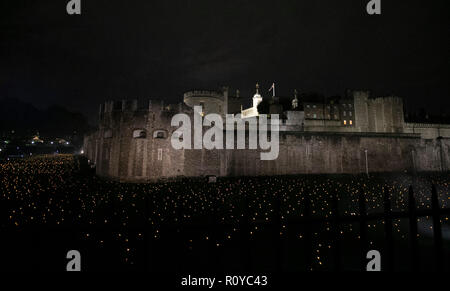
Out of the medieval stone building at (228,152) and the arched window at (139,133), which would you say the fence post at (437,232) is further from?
the arched window at (139,133)

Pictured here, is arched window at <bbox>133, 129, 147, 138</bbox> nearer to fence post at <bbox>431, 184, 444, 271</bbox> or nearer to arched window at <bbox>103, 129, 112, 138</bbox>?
arched window at <bbox>103, 129, 112, 138</bbox>

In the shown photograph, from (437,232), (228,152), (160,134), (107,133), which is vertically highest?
(107,133)

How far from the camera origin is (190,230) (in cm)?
347

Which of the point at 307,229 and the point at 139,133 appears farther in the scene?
the point at 139,133

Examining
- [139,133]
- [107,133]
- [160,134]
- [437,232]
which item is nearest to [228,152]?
[160,134]

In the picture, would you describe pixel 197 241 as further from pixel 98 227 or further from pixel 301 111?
pixel 301 111

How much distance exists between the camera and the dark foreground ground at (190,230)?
331 centimetres

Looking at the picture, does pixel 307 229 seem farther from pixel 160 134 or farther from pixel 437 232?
pixel 160 134

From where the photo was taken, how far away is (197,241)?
7.52 metres

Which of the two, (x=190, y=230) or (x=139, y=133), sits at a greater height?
(x=139, y=133)

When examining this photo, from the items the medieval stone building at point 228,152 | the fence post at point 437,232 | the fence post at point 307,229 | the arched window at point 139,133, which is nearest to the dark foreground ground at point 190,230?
the fence post at point 307,229
